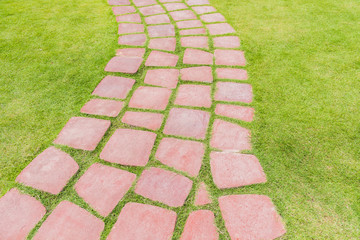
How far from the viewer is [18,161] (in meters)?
1.87

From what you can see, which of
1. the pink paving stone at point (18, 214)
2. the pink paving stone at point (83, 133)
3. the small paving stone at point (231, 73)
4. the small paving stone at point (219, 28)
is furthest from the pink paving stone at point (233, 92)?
the pink paving stone at point (18, 214)

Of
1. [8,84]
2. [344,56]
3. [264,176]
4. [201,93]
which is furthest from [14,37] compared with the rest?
[344,56]

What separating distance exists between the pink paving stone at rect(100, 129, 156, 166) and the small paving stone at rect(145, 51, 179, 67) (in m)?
1.05

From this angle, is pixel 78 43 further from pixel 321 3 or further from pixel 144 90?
pixel 321 3

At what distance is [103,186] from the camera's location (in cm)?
171

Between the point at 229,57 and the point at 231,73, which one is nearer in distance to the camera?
the point at 231,73

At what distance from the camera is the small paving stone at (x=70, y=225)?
1481 millimetres

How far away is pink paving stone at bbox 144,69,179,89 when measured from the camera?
259 centimetres

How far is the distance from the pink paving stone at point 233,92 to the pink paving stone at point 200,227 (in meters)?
1.14

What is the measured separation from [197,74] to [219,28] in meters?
1.18

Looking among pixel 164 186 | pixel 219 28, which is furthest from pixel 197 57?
pixel 164 186

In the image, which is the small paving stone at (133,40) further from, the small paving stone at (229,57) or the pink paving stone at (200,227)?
the pink paving stone at (200,227)

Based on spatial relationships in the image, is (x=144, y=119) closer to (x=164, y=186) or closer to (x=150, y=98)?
(x=150, y=98)

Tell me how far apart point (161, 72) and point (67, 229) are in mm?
1729
